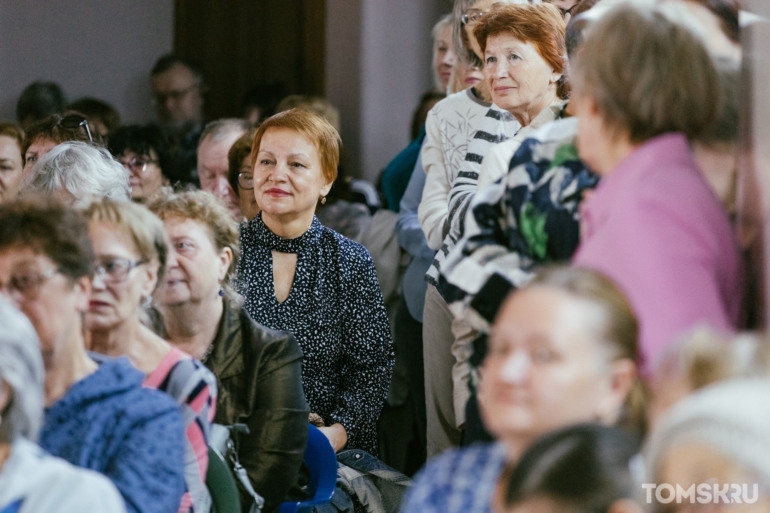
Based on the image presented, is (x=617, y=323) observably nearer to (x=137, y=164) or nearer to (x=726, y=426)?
(x=726, y=426)

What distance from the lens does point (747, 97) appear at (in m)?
1.56

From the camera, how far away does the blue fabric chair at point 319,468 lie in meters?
2.41

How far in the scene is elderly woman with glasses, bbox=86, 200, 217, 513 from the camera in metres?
1.98

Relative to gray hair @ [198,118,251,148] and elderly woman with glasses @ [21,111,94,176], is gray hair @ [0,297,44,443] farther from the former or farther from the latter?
gray hair @ [198,118,251,148]

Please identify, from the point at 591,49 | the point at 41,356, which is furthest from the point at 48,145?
the point at 591,49

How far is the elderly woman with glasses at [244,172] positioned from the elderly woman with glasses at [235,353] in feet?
3.28

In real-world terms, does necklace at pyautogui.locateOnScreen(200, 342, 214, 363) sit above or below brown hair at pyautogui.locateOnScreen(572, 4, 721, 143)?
below

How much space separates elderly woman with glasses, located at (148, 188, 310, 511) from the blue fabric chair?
0.21 ft

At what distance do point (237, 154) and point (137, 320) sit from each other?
4.67 ft

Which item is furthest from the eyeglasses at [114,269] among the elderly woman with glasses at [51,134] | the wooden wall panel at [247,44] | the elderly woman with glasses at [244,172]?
the wooden wall panel at [247,44]

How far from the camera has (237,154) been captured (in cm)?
342

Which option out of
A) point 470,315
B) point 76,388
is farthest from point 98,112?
point 470,315

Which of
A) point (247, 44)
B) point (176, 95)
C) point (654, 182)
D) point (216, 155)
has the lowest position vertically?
point (176, 95)

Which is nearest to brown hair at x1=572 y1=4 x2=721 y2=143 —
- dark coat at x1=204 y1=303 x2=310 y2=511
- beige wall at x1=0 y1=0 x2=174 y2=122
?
dark coat at x1=204 y1=303 x2=310 y2=511
